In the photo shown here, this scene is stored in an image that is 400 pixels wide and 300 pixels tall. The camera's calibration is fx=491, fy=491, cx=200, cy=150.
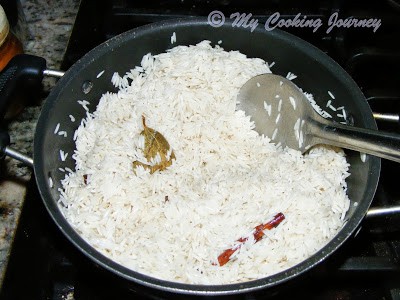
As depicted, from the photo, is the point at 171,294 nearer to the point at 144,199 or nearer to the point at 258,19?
the point at 144,199

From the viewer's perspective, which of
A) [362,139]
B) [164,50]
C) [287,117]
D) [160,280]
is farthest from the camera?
[164,50]

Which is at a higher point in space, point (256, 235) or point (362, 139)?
point (362, 139)

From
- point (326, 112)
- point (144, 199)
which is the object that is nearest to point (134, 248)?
point (144, 199)

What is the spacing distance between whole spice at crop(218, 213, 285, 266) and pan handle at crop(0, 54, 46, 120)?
682 millimetres

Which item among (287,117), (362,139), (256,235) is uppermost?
(362,139)

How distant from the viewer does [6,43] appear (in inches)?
58.7

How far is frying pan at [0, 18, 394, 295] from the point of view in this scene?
1074 millimetres

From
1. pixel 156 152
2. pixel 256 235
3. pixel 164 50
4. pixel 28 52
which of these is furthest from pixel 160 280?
pixel 28 52

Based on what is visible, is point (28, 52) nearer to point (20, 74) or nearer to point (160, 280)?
point (20, 74)

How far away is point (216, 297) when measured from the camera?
1060 mm

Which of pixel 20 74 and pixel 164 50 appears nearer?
pixel 20 74

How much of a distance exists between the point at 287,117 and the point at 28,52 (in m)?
0.95

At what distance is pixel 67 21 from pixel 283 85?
905mm

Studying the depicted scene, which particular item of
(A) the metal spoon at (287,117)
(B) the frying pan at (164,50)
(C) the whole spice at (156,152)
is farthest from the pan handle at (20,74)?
(A) the metal spoon at (287,117)
